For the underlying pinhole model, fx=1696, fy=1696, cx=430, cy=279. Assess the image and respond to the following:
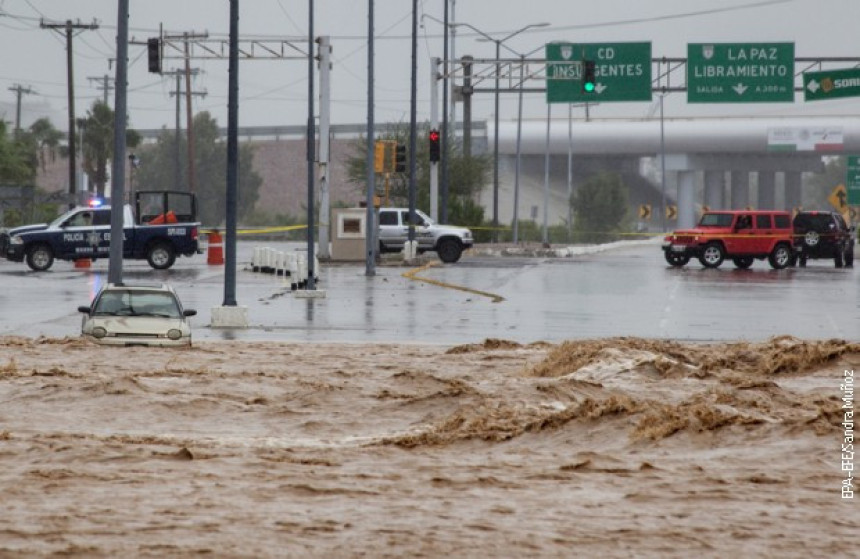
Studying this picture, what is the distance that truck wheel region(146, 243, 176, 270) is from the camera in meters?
52.5

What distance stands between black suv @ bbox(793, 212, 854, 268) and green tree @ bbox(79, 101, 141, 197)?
50028mm

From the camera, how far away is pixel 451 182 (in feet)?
275

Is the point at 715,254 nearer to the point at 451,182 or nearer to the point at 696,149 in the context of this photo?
the point at 451,182

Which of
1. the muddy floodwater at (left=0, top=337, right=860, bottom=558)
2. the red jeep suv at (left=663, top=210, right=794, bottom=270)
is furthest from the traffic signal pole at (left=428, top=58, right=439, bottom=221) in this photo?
the muddy floodwater at (left=0, top=337, right=860, bottom=558)

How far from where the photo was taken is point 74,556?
10992 millimetres

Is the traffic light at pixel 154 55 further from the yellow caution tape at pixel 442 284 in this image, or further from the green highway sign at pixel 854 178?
the green highway sign at pixel 854 178

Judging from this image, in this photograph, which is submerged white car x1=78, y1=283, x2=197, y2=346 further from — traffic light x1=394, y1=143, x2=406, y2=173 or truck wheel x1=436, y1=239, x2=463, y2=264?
truck wheel x1=436, y1=239, x2=463, y2=264

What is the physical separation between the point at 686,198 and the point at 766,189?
13069mm

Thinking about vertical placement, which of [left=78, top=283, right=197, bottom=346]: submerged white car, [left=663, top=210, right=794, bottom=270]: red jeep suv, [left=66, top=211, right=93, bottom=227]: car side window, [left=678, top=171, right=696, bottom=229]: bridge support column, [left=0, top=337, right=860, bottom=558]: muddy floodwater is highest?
[left=678, top=171, right=696, bottom=229]: bridge support column

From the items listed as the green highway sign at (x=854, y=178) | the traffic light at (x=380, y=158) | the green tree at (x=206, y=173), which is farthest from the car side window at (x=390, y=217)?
the green tree at (x=206, y=173)

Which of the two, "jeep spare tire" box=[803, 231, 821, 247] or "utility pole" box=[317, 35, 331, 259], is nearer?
"utility pole" box=[317, 35, 331, 259]

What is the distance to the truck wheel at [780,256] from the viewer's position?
58.5 m

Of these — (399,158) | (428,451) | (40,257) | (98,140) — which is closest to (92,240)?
(40,257)

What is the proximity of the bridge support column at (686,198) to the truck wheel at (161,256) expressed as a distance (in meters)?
82.2
